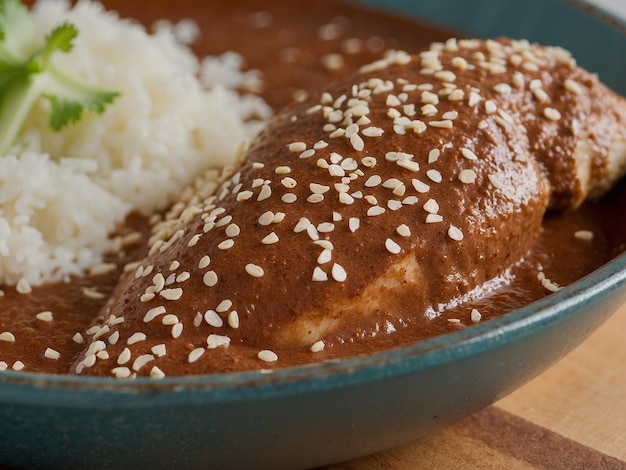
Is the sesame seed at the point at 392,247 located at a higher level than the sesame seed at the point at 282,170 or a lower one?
higher

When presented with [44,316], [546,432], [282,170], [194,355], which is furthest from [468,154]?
[44,316]

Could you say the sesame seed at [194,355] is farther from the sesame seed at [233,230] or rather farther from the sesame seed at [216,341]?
the sesame seed at [233,230]

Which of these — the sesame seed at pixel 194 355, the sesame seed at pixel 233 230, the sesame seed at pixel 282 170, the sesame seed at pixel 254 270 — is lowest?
the sesame seed at pixel 194 355

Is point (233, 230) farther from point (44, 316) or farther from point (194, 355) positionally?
point (44, 316)

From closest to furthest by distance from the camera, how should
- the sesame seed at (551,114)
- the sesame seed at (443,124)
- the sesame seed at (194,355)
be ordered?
the sesame seed at (194,355)
the sesame seed at (443,124)
the sesame seed at (551,114)

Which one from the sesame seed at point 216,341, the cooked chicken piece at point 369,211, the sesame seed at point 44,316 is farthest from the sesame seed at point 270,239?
the sesame seed at point 44,316

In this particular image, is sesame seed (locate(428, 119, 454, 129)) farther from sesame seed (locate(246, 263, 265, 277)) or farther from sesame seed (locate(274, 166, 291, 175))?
sesame seed (locate(246, 263, 265, 277))

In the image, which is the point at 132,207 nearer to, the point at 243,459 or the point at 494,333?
the point at 243,459
